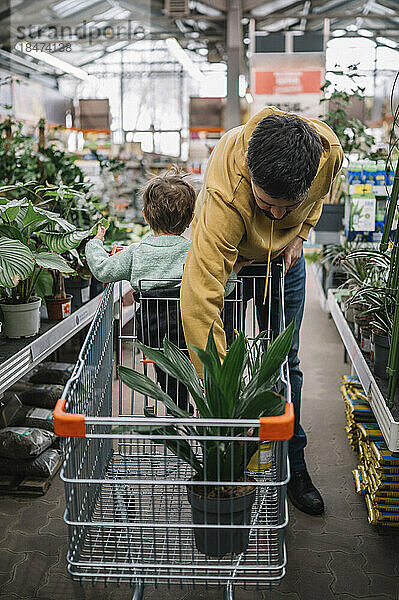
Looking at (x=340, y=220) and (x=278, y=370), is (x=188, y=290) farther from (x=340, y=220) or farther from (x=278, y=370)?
(x=340, y=220)

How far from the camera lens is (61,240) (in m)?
2.78

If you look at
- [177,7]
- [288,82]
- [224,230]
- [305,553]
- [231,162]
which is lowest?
[305,553]

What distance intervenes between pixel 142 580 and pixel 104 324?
2.75 feet

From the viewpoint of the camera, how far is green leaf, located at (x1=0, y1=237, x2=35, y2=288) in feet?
7.92

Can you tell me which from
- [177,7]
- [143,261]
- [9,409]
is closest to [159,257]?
[143,261]

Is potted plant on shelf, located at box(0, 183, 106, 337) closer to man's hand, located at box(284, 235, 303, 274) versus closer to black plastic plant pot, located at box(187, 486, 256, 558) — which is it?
man's hand, located at box(284, 235, 303, 274)

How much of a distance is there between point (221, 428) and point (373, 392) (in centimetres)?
118

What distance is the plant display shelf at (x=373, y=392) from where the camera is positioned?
2.02m

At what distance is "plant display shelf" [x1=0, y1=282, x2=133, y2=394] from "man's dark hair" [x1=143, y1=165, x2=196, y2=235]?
0.36 meters

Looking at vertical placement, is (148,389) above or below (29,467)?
above

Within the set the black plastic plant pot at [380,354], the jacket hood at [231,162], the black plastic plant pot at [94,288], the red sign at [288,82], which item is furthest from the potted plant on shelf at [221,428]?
the red sign at [288,82]

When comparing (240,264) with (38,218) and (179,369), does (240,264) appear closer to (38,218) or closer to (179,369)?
(179,369)

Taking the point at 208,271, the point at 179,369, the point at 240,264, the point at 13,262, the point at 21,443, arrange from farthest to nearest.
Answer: the point at 21,443 < the point at 13,262 < the point at 240,264 < the point at 208,271 < the point at 179,369

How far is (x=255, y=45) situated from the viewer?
8.56 metres
